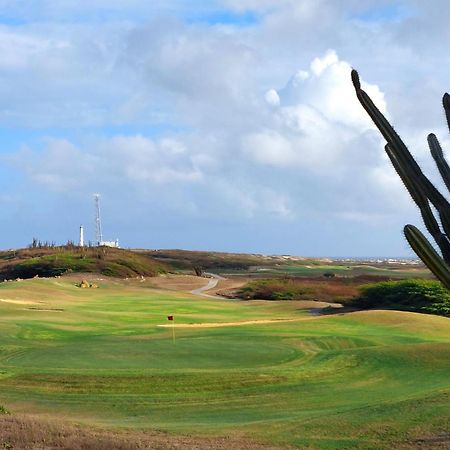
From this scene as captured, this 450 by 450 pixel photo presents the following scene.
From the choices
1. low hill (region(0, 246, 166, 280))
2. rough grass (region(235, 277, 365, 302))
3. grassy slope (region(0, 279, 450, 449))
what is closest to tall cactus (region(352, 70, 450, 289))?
grassy slope (region(0, 279, 450, 449))

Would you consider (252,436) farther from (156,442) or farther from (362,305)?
(362,305)

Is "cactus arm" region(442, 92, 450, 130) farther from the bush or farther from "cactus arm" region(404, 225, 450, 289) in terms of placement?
the bush

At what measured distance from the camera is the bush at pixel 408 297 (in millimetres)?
42219

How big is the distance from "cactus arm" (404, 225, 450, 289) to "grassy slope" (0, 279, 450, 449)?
4.48 meters

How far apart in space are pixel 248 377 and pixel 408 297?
25637 mm

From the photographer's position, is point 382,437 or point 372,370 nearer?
point 382,437

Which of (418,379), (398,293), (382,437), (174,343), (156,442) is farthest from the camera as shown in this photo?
(398,293)

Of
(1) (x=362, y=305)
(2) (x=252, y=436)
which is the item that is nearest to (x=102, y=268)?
(1) (x=362, y=305)

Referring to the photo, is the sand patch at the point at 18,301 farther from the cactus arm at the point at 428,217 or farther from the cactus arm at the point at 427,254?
the cactus arm at the point at 427,254

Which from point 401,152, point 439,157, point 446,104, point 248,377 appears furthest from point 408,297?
point 401,152

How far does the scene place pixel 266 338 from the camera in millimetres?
29531

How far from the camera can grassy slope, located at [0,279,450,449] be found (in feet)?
50.9

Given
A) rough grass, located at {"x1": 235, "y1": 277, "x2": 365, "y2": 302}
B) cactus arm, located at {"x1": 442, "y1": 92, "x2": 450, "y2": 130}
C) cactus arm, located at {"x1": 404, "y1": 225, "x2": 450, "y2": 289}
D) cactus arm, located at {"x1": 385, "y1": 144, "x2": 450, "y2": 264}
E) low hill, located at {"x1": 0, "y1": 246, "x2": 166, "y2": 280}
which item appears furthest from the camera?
low hill, located at {"x1": 0, "y1": 246, "x2": 166, "y2": 280}

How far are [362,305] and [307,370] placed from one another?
25445mm
